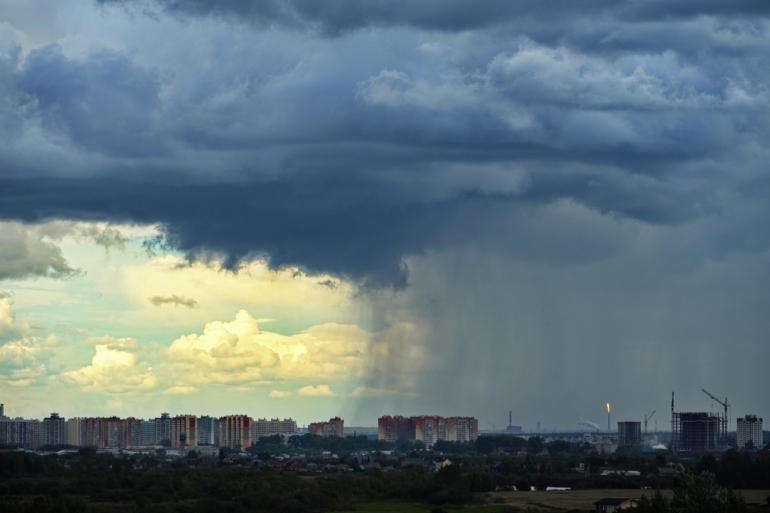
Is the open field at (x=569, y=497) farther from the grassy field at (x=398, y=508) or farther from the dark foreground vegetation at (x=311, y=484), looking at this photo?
the grassy field at (x=398, y=508)

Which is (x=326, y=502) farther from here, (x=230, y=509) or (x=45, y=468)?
(x=45, y=468)

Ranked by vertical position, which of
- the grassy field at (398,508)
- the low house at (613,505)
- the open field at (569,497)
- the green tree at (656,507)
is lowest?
the grassy field at (398,508)

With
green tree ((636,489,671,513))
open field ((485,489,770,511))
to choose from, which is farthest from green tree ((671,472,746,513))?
open field ((485,489,770,511))

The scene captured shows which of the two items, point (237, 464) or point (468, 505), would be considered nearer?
point (468, 505)

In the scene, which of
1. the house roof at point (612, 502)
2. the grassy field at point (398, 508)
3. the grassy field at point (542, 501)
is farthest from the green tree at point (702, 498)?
the grassy field at point (398, 508)

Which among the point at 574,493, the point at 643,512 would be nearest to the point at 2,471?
the point at 574,493

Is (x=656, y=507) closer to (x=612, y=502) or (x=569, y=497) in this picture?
(x=612, y=502)

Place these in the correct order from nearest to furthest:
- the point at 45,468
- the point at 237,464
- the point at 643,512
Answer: the point at 643,512
the point at 45,468
the point at 237,464
